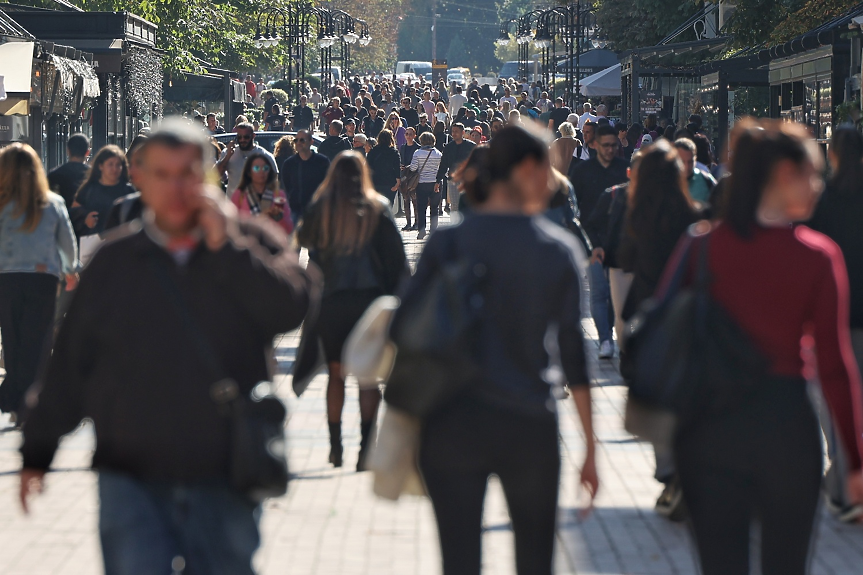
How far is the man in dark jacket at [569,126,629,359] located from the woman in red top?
7401mm

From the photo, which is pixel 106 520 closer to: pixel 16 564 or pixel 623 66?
pixel 16 564

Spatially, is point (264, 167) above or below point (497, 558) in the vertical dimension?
above

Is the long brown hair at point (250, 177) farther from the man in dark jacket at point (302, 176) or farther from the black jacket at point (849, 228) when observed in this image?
the black jacket at point (849, 228)

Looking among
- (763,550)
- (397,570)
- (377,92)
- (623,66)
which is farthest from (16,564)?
(377,92)

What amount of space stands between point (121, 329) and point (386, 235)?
405 centimetres

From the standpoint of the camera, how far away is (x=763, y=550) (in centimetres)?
364

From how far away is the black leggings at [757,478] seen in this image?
140 inches

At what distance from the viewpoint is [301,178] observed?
1365 centimetres

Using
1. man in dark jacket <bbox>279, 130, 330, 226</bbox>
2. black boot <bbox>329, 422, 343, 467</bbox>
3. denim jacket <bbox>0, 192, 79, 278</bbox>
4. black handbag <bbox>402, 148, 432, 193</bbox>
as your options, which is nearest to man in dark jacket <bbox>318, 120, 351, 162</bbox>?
black handbag <bbox>402, 148, 432, 193</bbox>

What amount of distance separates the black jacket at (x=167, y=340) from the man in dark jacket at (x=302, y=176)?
10.2 m

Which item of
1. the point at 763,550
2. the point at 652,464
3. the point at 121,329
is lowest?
the point at 652,464

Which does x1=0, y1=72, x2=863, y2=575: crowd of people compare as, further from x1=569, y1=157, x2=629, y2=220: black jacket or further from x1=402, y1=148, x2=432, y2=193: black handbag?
x1=402, y1=148, x2=432, y2=193: black handbag

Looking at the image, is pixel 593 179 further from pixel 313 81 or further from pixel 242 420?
pixel 313 81

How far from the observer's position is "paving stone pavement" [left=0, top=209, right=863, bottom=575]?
223 inches
